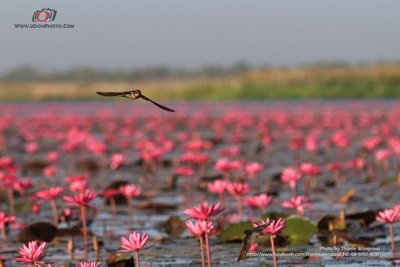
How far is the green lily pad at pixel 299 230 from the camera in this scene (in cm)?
640

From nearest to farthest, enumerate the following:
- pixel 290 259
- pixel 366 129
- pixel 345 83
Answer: pixel 290 259 → pixel 366 129 → pixel 345 83

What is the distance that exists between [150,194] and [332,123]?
10.3 meters

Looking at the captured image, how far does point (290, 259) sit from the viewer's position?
5.91 metres

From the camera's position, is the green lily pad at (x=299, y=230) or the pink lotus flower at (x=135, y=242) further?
the green lily pad at (x=299, y=230)

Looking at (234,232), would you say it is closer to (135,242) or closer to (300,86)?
(135,242)

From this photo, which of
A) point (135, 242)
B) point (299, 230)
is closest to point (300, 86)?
point (299, 230)

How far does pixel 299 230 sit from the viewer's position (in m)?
6.45

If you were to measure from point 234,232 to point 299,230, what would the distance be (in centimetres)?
45

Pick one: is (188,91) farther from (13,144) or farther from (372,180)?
(372,180)

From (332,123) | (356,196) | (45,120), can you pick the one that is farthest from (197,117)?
(356,196)

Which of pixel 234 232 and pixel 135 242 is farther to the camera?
pixel 234 232

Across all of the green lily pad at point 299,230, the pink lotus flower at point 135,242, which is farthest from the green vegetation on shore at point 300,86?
the pink lotus flower at point 135,242

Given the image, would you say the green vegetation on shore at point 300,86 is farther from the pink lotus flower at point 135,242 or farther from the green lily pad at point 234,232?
the pink lotus flower at point 135,242

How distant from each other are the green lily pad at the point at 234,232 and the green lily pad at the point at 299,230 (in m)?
0.29
